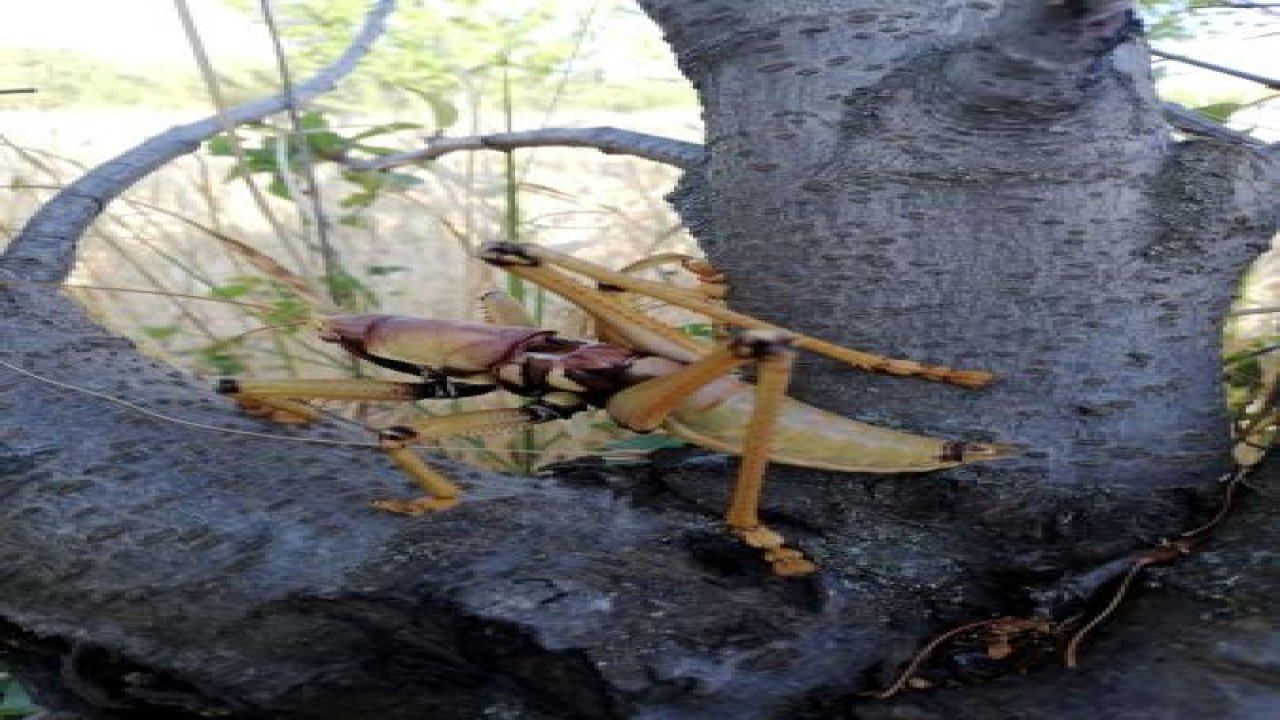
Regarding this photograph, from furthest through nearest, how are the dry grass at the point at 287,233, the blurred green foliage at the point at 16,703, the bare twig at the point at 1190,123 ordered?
the dry grass at the point at 287,233
the blurred green foliage at the point at 16,703
the bare twig at the point at 1190,123

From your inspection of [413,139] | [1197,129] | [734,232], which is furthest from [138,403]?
[413,139]

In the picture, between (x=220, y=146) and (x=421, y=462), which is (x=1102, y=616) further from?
(x=220, y=146)

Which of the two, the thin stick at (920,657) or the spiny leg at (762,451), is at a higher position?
the spiny leg at (762,451)

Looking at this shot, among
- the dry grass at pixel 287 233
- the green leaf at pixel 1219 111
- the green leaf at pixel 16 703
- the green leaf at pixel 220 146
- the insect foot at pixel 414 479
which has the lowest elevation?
the green leaf at pixel 16 703

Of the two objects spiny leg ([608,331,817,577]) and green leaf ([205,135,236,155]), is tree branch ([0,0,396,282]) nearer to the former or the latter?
green leaf ([205,135,236,155])

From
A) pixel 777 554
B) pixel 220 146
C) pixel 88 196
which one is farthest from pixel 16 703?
pixel 777 554

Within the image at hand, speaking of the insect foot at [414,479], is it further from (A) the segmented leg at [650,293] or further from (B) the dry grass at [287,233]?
(B) the dry grass at [287,233]

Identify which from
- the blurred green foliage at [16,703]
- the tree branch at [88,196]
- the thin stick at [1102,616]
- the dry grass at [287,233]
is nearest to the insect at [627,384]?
the thin stick at [1102,616]
